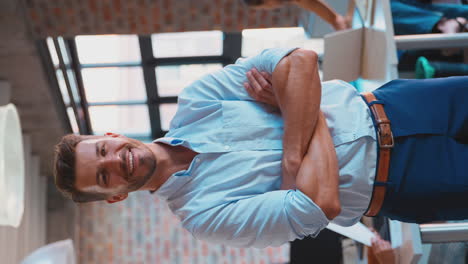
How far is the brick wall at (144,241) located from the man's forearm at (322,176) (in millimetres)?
4976

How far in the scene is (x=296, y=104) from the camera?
5.94 ft

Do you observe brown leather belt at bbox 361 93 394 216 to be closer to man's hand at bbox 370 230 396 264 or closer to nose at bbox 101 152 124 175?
nose at bbox 101 152 124 175

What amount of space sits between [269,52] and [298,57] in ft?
0.37

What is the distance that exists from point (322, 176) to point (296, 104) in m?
0.22

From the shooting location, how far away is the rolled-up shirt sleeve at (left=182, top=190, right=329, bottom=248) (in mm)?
1739

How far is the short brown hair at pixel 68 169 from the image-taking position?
2014 mm

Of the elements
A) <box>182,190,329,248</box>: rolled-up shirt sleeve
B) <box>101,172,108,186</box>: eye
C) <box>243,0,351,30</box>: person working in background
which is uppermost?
<box>243,0,351,30</box>: person working in background

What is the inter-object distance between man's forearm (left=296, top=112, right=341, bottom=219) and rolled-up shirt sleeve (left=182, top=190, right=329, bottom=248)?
3cm

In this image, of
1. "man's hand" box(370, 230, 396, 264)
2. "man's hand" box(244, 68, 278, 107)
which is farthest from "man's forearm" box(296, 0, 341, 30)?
"man's hand" box(244, 68, 278, 107)

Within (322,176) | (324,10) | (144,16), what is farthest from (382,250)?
(144,16)

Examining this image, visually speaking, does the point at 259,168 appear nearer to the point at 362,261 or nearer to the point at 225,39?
the point at 362,261

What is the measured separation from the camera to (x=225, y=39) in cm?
593

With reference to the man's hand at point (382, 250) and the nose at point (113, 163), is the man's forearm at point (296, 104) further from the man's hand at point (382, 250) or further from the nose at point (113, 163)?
the man's hand at point (382, 250)

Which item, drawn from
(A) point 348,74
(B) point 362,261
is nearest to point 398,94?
(A) point 348,74
